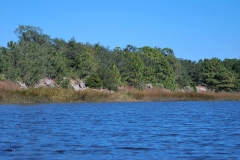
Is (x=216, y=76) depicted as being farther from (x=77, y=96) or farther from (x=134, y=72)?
(x=77, y=96)

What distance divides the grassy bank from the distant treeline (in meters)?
7.68

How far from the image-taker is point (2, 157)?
13.9 metres

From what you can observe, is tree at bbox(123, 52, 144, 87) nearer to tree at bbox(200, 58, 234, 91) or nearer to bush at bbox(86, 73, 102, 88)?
bush at bbox(86, 73, 102, 88)

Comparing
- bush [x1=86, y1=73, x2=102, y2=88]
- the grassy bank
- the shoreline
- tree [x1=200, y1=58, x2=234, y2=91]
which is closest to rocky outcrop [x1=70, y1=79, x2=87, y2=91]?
bush [x1=86, y1=73, x2=102, y2=88]

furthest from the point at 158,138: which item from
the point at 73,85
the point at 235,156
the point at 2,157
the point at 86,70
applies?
the point at 86,70

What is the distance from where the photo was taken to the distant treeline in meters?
65.1

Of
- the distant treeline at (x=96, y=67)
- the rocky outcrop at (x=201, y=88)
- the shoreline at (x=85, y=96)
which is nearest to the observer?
the shoreline at (x=85, y=96)

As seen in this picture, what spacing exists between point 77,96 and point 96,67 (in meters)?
23.7

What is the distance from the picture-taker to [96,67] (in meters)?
79.4

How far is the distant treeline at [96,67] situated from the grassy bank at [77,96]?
25.2 feet

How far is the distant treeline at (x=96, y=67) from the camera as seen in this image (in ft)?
213

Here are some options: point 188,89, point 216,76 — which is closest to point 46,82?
point 188,89

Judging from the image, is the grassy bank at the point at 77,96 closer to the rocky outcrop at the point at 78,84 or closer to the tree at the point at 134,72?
the rocky outcrop at the point at 78,84

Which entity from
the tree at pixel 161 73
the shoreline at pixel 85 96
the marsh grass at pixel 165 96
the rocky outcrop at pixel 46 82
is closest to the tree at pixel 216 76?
the tree at pixel 161 73
